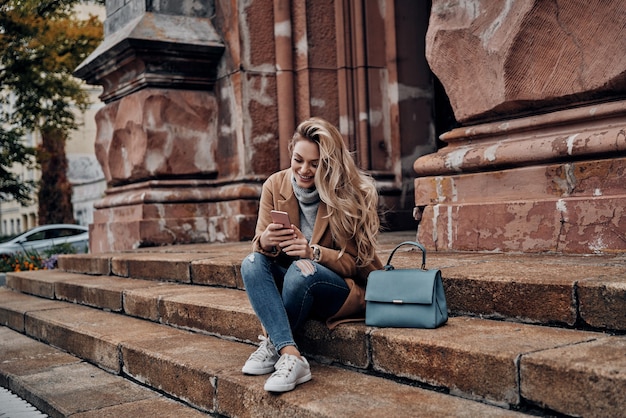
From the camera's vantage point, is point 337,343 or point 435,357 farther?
point 337,343

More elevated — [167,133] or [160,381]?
[167,133]

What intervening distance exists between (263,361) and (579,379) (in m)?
1.45

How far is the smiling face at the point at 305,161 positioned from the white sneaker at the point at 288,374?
33.0 inches

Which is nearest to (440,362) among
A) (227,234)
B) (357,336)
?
(357,336)

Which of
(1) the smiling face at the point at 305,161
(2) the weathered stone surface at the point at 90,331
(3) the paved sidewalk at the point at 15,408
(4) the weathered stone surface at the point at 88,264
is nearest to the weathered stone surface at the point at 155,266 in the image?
(4) the weathered stone surface at the point at 88,264

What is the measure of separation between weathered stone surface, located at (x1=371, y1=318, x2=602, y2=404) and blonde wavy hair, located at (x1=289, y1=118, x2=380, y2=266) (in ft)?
1.50

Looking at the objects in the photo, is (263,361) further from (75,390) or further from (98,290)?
(98,290)

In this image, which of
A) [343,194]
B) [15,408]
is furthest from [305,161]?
[15,408]

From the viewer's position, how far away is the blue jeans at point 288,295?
10.9 ft

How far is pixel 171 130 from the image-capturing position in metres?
8.02

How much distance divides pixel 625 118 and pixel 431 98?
3.72 meters

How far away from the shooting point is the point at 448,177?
512cm

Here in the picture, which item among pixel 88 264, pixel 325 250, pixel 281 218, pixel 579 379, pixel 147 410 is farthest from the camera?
pixel 88 264

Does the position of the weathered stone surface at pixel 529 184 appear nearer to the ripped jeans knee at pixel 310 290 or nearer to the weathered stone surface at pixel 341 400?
the ripped jeans knee at pixel 310 290
